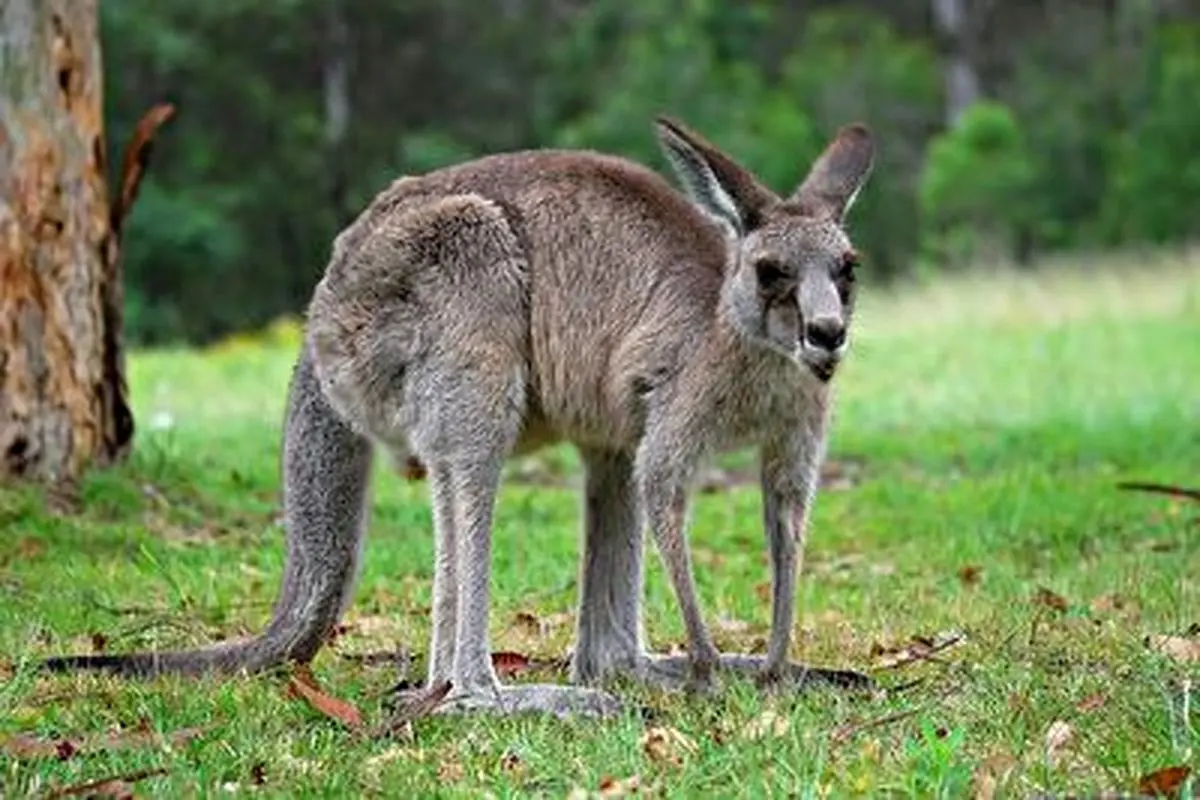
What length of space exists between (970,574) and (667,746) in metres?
3.27

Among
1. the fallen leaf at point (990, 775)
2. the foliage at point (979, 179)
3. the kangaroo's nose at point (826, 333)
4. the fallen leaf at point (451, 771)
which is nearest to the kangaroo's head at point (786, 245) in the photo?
the kangaroo's nose at point (826, 333)

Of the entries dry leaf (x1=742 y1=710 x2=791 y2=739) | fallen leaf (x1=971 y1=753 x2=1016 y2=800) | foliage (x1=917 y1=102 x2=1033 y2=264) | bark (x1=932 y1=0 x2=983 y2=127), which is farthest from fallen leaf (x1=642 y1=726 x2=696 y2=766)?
bark (x1=932 y1=0 x2=983 y2=127)

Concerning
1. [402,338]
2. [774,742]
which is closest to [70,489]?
[402,338]

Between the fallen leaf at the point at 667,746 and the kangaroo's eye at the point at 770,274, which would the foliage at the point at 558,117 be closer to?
the kangaroo's eye at the point at 770,274

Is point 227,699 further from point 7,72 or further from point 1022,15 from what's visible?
point 1022,15

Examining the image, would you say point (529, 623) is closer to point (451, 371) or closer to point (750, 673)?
→ point (750, 673)

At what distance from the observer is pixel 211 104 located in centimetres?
3494

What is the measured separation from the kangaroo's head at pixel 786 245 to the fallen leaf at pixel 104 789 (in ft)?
6.02

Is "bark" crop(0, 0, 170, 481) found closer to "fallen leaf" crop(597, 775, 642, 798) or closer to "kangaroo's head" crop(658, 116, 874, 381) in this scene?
"kangaroo's head" crop(658, 116, 874, 381)

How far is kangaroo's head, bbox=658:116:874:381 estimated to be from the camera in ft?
16.9

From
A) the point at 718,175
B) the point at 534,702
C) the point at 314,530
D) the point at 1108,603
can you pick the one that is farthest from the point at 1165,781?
the point at 1108,603

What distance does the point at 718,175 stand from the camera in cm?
541

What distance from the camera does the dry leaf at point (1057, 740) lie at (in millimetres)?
4441

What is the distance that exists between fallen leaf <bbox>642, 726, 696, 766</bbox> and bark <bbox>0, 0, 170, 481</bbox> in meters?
4.26
